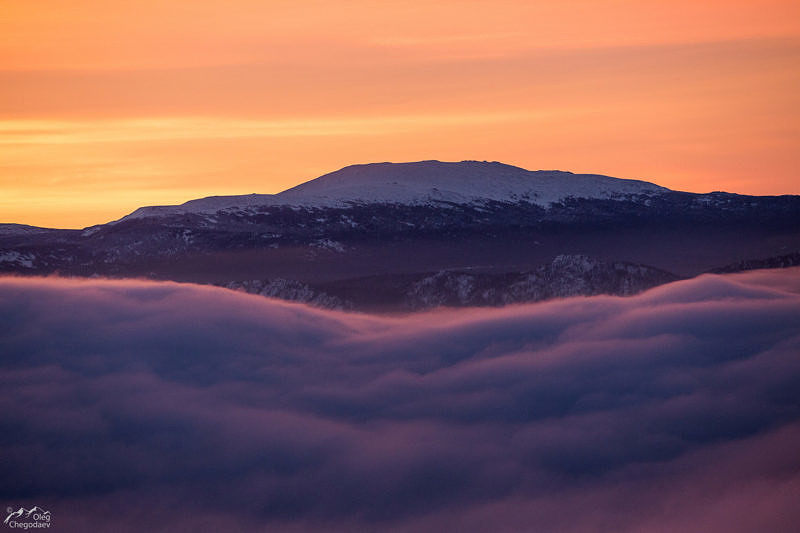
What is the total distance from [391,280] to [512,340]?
30.8 metres

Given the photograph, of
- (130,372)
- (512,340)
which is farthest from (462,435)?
(130,372)

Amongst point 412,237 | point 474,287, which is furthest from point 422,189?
point 474,287

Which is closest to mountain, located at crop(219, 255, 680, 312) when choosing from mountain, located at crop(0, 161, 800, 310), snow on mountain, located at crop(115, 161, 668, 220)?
mountain, located at crop(0, 161, 800, 310)

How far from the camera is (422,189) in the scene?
184125mm

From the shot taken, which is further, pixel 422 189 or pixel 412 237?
pixel 422 189

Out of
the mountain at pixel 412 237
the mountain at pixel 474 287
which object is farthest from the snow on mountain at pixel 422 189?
the mountain at pixel 474 287

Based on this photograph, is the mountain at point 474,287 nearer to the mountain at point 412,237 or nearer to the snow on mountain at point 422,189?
the mountain at point 412,237

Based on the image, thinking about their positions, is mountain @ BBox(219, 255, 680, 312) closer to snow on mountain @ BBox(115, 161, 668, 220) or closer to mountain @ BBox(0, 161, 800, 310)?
mountain @ BBox(0, 161, 800, 310)

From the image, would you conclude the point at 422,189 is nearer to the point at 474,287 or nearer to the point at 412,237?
the point at 412,237

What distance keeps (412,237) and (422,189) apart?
19.5 meters

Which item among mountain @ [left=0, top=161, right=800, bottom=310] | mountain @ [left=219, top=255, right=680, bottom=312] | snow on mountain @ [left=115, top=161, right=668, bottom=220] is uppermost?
snow on mountain @ [left=115, top=161, right=668, bottom=220]

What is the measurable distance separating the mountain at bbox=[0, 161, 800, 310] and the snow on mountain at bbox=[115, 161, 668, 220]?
0.32m

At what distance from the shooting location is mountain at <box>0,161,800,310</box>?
127438mm

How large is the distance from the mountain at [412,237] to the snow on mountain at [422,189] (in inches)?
12.6
